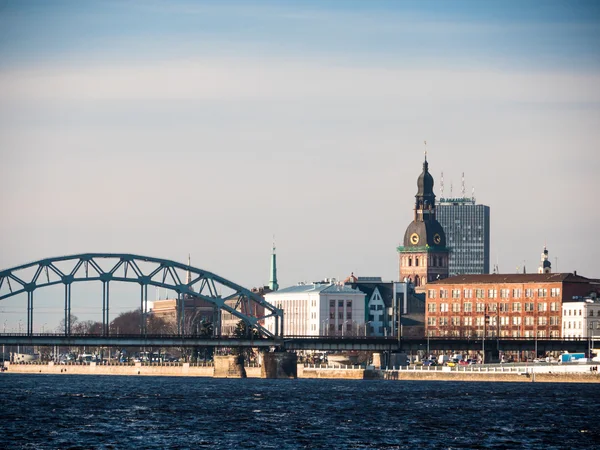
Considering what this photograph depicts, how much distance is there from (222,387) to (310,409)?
A: 4940 centimetres

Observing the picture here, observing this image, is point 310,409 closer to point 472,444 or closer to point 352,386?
point 472,444

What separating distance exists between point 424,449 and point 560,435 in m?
13.7

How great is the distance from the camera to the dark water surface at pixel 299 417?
9856 centimetres

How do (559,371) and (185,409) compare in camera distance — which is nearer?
(185,409)

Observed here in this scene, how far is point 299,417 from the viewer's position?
120125 millimetres

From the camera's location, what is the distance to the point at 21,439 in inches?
3853

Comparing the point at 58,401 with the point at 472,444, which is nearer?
the point at 472,444

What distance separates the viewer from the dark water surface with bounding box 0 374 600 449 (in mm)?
98562

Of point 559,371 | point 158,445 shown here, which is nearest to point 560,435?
point 158,445

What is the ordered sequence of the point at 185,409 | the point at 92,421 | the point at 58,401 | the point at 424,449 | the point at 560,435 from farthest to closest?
the point at 58,401, the point at 185,409, the point at 92,421, the point at 560,435, the point at 424,449

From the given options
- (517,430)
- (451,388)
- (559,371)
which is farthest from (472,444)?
(559,371)

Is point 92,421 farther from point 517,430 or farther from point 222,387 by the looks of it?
point 222,387

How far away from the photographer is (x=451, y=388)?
584 ft

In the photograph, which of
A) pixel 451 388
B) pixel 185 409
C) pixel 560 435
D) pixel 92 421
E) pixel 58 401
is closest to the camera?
pixel 560 435
